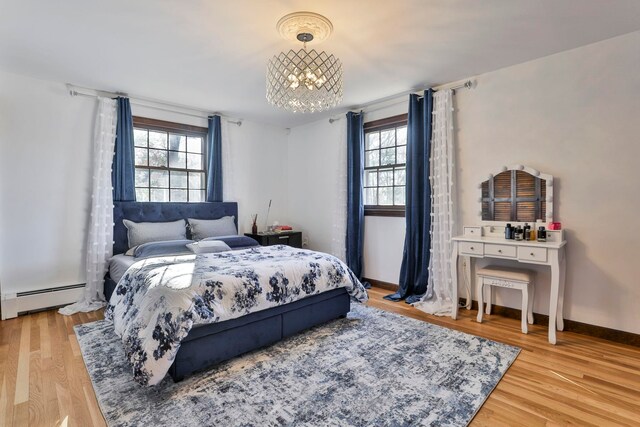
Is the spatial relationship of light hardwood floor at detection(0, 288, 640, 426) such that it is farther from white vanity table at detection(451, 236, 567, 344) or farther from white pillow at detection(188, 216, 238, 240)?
white pillow at detection(188, 216, 238, 240)

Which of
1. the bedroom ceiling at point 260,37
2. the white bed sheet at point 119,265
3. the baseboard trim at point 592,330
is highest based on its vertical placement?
the bedroom ceiling at point 260,37

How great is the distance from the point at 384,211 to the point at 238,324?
2669 mm

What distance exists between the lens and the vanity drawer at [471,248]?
3086 mm

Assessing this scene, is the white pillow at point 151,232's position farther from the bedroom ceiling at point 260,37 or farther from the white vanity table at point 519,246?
the white vanity table at point 519,246

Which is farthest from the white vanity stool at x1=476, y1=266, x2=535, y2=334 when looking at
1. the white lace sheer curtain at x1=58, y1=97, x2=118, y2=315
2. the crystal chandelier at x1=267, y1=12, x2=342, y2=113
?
the white lace sheer curtain at x1=58, y1=97, x2=118, y2=315

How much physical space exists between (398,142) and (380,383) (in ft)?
10.3

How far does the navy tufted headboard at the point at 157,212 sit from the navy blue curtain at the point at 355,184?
1809 mm

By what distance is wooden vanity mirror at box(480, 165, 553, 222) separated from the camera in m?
3.06

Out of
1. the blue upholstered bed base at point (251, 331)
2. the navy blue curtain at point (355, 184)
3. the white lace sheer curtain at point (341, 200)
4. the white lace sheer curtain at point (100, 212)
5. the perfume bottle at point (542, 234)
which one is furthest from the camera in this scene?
the white lace sheer curtain at point (341, 200)

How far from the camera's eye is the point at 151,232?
3.90m

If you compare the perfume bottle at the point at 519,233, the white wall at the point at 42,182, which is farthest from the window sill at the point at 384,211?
the white wall at the point at 42,182

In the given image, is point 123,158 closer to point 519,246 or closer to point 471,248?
point 471,248

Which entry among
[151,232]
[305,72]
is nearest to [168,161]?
[151,232]

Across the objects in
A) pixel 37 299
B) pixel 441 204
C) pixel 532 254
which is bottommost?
pixel 37 299
